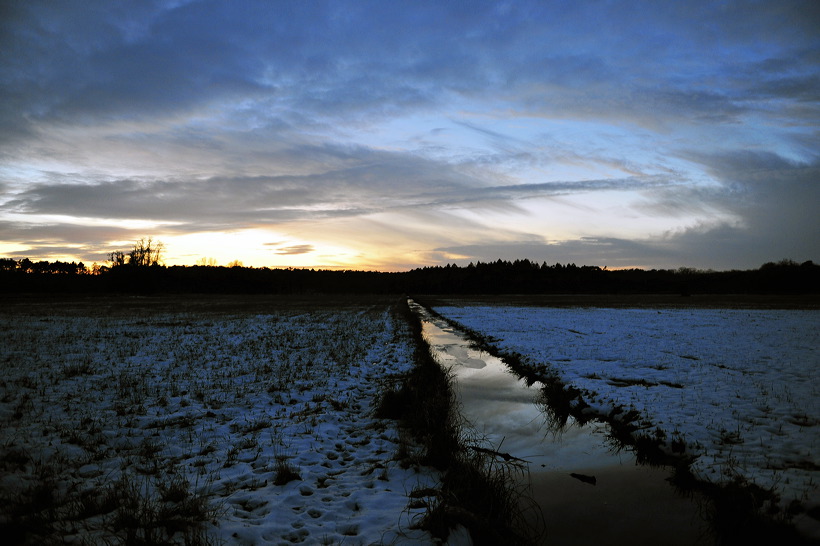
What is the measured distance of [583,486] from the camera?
263 inches

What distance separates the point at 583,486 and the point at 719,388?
25.9 feet

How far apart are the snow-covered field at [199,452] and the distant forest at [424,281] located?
366ft

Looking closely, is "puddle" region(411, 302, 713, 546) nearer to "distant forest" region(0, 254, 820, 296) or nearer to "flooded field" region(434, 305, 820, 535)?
"flooded field" region(434, 305, 820, 535)

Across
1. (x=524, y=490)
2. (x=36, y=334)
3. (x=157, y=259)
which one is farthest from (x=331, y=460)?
(x=157, y=259)

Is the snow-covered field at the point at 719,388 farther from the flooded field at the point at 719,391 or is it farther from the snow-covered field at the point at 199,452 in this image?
the snow-covered field at the point at 199,452

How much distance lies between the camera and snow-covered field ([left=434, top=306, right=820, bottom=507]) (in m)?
6.93

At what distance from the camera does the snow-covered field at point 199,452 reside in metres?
4.89

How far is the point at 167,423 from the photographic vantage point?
870 cm

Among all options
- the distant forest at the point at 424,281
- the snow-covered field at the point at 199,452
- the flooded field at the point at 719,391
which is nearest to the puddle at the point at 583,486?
the flooded field at the point at 719,391

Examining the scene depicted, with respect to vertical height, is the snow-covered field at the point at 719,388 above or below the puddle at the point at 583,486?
above

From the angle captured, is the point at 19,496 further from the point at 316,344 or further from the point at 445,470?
the point at 316,344

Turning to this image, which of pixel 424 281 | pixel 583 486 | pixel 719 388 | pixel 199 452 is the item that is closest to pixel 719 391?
pixel 719 388

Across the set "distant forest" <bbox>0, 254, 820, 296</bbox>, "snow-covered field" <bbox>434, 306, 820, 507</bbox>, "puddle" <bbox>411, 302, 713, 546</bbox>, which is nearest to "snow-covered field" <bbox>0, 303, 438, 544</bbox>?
"puddle" <bbox>411, 302, 713, 546</bbox>

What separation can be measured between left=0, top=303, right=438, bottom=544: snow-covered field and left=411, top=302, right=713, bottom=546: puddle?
6.42 ft
